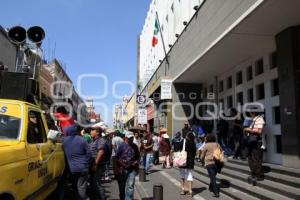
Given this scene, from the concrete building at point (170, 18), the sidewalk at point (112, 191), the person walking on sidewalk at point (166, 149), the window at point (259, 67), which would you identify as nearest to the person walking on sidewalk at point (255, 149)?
the sidewalk at point (112, 191)

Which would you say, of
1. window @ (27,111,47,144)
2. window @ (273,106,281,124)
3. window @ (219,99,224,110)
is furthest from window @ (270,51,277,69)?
window @ (27,111,47,144)

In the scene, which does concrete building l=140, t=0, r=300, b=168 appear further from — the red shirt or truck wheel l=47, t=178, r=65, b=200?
truck wheel l=47, t=178, r=65, b=200

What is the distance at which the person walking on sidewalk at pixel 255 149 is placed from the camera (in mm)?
10492

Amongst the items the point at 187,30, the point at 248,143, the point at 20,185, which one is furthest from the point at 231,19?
the point at 20,185

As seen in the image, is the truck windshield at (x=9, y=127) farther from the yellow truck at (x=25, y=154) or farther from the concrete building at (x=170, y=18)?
the concrete building at (x=170, y=18)

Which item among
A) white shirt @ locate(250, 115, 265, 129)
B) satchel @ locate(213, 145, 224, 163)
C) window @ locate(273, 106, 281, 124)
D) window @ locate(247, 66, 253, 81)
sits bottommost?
satchel @ locate(213, 145, 224, 163)

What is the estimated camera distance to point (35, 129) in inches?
275

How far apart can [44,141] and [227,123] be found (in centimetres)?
1095

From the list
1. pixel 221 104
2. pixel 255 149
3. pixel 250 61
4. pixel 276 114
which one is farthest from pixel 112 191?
pixel 221 104

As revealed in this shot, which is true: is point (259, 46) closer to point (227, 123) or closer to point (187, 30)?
point (227, 123)

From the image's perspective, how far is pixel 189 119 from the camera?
77.9 feet

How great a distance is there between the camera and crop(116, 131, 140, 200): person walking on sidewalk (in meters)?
9.06

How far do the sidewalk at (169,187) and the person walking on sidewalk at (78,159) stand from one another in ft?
10.4

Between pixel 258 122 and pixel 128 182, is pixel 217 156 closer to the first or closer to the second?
pixel 258 122
